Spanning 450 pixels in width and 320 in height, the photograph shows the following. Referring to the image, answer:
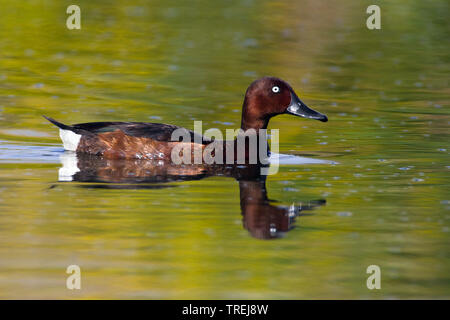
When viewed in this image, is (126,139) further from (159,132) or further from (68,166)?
(68,166)

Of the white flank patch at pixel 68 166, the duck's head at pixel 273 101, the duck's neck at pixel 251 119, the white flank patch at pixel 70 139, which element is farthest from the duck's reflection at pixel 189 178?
the duck's head at pixel 273 101

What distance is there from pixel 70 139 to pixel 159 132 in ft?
4.27

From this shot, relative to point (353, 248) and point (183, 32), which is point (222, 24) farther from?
point (353, 248)

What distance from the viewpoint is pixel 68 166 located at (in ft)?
38.4

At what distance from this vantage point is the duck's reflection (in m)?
8.95

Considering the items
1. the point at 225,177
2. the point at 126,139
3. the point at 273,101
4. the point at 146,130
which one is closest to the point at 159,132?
the point at 146,130

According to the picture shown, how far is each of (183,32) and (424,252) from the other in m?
17.2

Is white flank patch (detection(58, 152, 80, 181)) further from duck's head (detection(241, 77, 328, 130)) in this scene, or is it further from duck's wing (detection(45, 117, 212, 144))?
duck's head (detection(241, 77, 328, 130))

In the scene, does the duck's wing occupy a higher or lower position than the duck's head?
lower

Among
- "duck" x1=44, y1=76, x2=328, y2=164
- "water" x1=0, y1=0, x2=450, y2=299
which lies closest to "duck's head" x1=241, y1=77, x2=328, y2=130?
"duck" x1=44, y1=76, x2=328, y2=164

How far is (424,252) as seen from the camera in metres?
8.02

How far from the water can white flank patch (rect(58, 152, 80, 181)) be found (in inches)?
1.6
